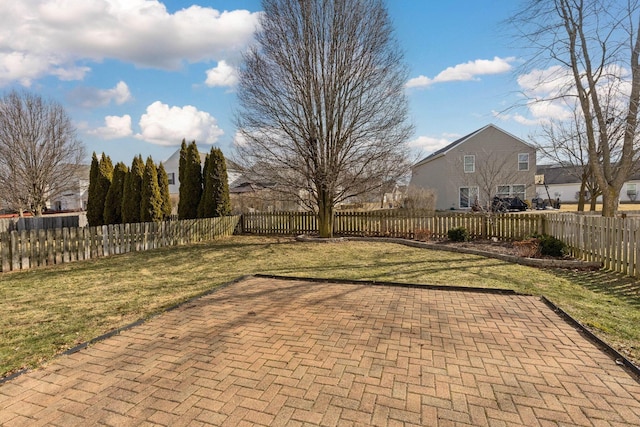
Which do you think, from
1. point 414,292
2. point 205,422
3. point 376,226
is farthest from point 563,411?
point 376,226

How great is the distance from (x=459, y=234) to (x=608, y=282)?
5.83m

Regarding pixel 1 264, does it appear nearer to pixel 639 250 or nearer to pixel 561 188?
pixel 639 250

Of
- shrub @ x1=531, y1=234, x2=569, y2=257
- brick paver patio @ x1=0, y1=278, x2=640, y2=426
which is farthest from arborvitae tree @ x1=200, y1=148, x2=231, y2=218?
shrub @ x1=531, y1=234, x2=569, y2=257

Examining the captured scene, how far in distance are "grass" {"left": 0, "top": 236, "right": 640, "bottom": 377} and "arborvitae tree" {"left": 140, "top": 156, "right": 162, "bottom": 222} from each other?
4.87 metres

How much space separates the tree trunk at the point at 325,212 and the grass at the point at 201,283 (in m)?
2.78

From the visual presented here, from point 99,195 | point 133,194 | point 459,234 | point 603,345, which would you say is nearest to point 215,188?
point 133,194

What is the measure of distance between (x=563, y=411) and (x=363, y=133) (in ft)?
39.8

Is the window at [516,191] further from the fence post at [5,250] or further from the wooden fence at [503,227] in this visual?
the fence post at [5,250]

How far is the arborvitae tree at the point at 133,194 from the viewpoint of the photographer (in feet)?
54.0

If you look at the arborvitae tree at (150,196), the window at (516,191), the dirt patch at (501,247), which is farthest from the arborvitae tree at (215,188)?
the window at (516,191)

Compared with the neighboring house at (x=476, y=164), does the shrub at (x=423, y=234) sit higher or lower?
lower

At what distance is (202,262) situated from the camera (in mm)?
9523

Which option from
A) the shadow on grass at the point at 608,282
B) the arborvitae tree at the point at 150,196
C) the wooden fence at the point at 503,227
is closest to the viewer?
the shadow on grass at the point at 608,282

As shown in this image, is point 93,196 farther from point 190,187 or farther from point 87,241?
point 87,241
